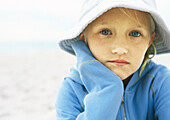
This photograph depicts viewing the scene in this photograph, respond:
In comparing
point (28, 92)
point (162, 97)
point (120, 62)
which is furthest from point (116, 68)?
point (28, 92)

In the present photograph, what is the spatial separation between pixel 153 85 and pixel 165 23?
344 mm

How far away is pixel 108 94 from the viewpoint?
1083mm

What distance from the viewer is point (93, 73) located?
116cm

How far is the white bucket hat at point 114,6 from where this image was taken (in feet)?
3.36

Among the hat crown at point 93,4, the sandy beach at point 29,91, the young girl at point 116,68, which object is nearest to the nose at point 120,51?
the young girl at point 116,68

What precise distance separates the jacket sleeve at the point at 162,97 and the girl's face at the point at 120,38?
7.5 inches

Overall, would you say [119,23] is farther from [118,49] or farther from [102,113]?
[102,113]

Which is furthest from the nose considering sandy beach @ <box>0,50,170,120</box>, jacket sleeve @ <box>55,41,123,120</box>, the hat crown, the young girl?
sandy beach @ <box>0,50,170,120</box>

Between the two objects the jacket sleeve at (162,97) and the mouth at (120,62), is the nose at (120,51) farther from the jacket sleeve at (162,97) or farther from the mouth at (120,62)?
the jacket sleeve at (162,97)

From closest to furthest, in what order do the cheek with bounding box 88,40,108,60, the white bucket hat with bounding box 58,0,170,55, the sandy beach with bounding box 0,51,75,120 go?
the white bucket hat with bounding box 58,0,170,55
the cheek with bounding box 88,40,108,60
the sandy beach with bounding box 0,51,75,120

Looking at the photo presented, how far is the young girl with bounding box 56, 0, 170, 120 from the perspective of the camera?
1078mm

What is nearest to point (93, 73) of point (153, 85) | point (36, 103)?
point (153, 85)

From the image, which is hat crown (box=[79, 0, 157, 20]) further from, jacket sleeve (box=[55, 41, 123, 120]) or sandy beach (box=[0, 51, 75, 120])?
sandy beach (box=[0, 51, 75, 120])

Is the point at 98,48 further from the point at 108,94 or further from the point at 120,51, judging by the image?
the point at 108,94
